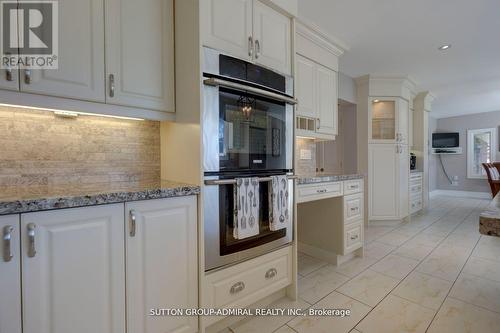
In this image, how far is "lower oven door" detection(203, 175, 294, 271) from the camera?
140 cm

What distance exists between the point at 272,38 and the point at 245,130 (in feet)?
2.46

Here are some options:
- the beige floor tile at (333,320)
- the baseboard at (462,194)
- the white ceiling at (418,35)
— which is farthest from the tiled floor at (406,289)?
the baseboard at (462,194)

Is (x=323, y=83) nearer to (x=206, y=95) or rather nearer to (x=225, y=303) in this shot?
(x=206, y=95)

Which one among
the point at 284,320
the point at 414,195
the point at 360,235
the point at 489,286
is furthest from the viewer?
the point at 414,195

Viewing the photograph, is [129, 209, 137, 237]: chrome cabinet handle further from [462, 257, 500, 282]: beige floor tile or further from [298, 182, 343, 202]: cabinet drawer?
[462, 257, 500, 282]: beige floor tile

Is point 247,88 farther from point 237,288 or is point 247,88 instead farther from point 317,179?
Result: point 237,288

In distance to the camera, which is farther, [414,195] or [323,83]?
[414,195]

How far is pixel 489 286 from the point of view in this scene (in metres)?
2.10

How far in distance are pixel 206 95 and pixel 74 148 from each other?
0.87 meters

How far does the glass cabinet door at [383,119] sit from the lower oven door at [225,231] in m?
3.28

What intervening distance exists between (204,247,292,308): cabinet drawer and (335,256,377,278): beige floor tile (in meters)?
0.84

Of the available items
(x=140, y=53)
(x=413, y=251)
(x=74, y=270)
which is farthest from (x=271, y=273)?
(x=413, y=251)

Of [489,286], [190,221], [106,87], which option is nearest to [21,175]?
[106,87]

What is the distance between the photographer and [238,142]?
152cm
